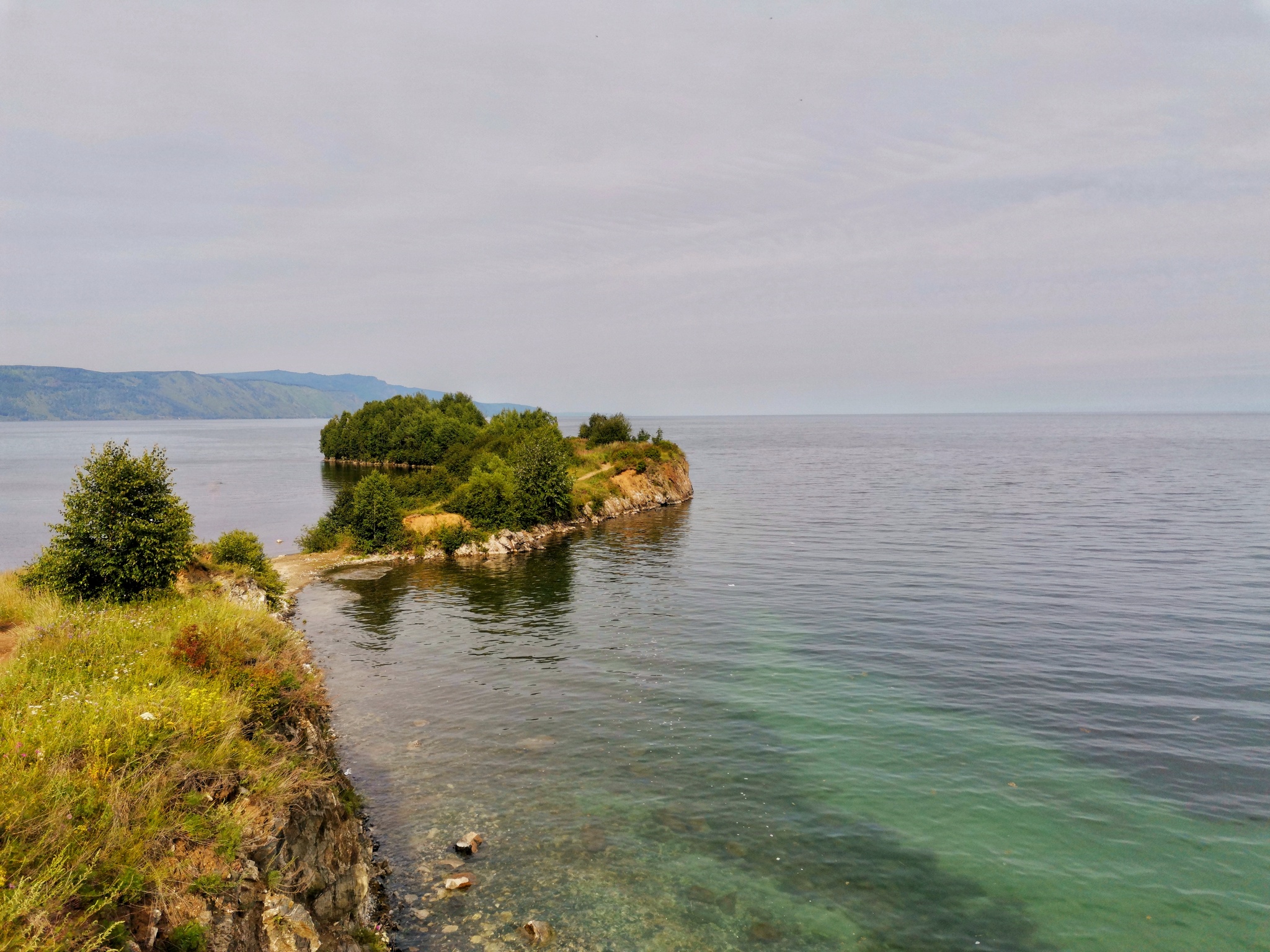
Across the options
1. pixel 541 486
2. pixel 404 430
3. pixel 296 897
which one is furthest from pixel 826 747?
pixel 404 430

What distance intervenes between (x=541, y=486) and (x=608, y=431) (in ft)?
159

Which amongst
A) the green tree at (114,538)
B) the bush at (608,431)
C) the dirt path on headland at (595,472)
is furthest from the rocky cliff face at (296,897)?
the bush at (608,431)

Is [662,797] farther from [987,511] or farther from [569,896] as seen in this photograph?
[987,511]

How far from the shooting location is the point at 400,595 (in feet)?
156

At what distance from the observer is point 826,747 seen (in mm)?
23906

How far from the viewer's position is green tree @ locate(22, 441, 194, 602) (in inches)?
982

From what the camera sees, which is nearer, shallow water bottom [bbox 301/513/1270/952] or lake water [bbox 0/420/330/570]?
shallow water bottom [bbox 301/513/1270/952]

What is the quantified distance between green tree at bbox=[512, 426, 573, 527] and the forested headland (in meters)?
0.10

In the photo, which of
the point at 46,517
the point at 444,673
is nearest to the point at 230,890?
the point at 444,673

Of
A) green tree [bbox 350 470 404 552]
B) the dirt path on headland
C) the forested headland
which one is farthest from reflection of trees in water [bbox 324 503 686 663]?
the dirt path on headland

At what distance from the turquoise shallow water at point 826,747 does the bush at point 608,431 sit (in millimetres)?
65175

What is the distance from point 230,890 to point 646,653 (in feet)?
80.1

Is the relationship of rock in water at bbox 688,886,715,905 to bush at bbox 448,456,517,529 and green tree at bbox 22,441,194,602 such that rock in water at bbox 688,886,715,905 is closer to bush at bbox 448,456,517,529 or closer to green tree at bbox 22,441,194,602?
green tree at bbox 22,441,194,602

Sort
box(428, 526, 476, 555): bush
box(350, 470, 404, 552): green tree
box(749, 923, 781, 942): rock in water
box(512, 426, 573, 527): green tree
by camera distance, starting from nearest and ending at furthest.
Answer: box(749, 923, 781, 942): rock in water → box(350, 470, 404, 552): green tree → box(428, 526, 476, 555): bush → box(512, 426, 573, 527): green tree
